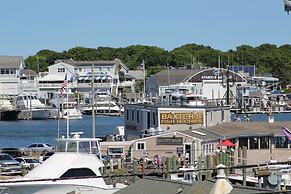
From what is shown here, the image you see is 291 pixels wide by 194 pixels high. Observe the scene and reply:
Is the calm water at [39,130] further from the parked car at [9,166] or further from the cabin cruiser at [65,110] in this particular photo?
the parked car at [9,166]

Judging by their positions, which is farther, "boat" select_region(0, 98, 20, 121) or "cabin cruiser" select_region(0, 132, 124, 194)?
"boat" select_region(0, 98, 20, 121)

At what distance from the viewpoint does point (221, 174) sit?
667 inches

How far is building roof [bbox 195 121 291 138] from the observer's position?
54.8 meters

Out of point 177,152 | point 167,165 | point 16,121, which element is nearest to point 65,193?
point 167,165

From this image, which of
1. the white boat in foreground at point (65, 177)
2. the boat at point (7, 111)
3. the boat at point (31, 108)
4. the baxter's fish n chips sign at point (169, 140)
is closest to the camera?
the white boat in foreground at point (65, 177)

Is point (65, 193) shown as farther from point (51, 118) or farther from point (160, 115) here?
point (51, 118)

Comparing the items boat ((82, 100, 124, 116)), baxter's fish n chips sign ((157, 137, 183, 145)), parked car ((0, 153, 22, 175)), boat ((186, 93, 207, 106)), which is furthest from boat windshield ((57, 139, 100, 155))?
boat ((82, 100, 124, 116))

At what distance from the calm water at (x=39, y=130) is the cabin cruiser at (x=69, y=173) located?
6016 centimetres

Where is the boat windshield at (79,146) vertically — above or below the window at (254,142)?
above

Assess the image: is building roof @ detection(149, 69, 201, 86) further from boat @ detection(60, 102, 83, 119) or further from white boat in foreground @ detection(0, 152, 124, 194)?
white boat in foreground @ detection(0, 152, 124, 194)

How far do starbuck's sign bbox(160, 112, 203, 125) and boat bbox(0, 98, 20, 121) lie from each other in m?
116

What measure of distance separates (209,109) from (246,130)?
35.4ft

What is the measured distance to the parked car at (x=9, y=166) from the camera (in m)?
47.3

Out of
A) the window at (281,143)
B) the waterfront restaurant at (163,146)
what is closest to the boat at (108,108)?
the waterfront restaurant at (163,146)
